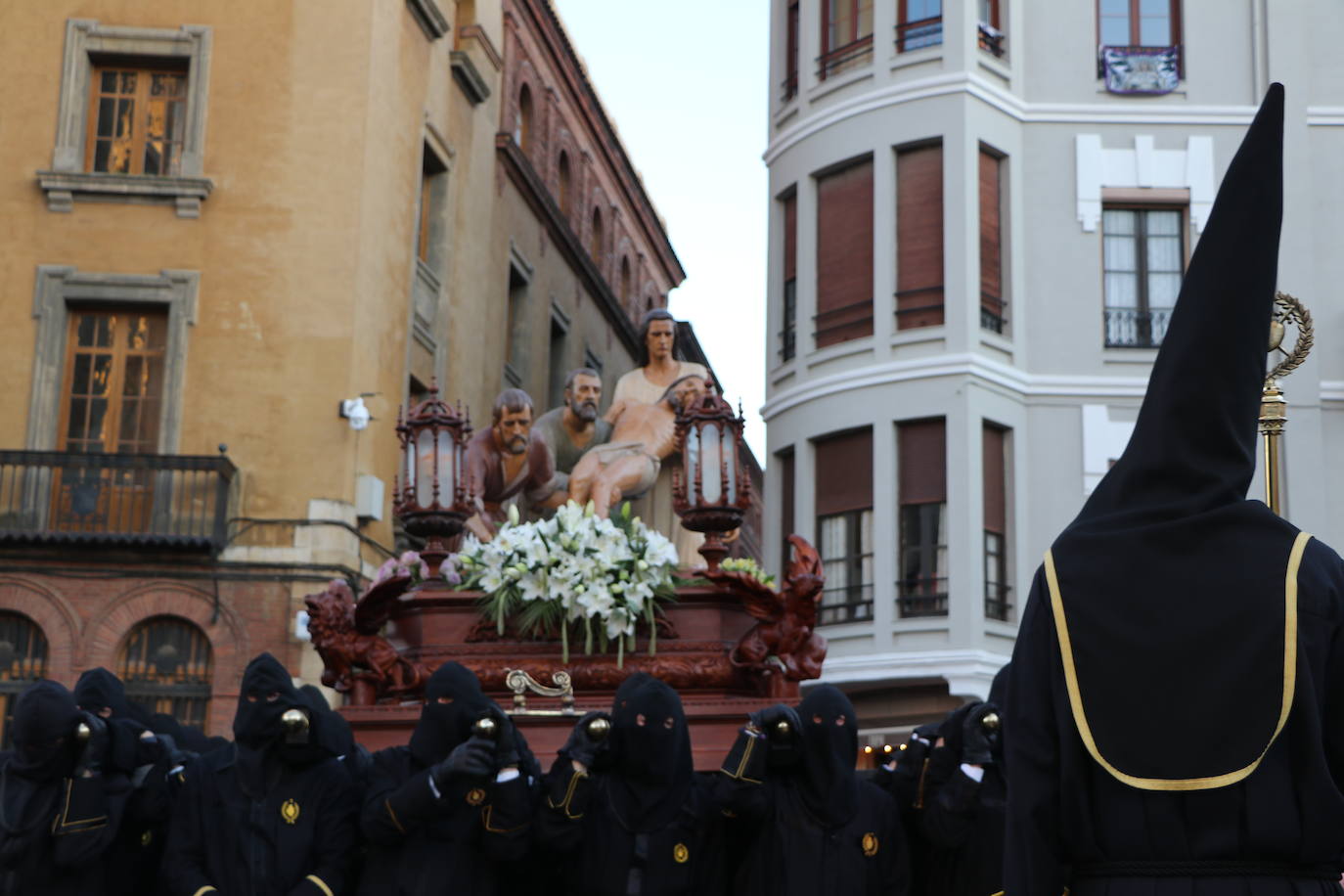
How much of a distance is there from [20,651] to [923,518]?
32.1ft

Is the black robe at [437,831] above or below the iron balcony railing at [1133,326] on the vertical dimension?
below

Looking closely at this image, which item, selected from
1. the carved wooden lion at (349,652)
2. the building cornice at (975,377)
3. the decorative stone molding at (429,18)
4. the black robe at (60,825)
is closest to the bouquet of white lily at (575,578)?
the carved wooden lion at (349,652)

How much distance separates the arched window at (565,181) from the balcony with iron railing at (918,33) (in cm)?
1161

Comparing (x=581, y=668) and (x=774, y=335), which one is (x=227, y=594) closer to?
(x=774, y=335)

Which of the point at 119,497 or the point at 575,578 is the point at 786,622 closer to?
the point at 575,578

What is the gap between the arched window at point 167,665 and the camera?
69.3ft

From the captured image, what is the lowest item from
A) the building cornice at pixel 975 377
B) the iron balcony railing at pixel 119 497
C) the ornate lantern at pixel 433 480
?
the ornate lantern at pixel 433 480

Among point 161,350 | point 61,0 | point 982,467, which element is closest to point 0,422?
point 161,350

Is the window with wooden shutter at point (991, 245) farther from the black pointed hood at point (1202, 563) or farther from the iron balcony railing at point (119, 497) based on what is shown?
the black pointed hood at point (1202, 563)

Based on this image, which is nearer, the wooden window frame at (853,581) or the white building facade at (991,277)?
the white building facade at (991,277)

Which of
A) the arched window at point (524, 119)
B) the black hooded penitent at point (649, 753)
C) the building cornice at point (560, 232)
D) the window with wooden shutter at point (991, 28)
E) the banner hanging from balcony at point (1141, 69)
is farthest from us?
the arched window at point (524, 119)

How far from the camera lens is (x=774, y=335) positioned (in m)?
23.1

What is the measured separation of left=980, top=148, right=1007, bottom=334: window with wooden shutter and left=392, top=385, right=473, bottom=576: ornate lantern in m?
12.1

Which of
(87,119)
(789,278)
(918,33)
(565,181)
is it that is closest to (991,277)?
(789,278)
